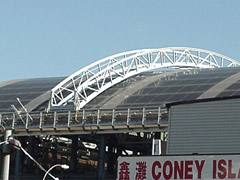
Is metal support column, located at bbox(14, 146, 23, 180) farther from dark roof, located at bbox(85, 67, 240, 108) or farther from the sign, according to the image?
the sign

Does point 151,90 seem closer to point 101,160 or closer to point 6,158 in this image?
point 101,160

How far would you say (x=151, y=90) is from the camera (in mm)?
99062

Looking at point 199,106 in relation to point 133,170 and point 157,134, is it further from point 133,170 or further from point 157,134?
point 157,134

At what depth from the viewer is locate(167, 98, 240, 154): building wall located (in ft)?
205

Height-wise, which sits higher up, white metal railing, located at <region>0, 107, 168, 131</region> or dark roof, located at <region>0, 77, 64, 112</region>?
dark roof, located at <region>0, 77, 64, 112</region>

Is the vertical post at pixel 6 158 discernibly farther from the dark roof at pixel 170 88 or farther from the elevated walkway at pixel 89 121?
the dark roof at pixel 170 88

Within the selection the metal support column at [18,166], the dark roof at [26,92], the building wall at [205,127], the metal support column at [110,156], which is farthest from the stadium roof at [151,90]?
the building wall at [205,127]

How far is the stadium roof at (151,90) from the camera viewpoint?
306 ft

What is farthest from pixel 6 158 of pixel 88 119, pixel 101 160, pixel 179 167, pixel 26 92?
pixel 26 92

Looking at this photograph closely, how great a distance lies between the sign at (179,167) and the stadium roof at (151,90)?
1580 inches

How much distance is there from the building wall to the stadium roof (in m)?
25.2

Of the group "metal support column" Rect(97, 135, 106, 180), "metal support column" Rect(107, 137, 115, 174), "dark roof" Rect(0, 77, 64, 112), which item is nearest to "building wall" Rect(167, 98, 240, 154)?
"metal support column" Rect(97, 135, 106, 180)

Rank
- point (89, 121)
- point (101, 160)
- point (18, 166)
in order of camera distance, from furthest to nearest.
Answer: point (18, 166)
point (101, 160)
point (89, 121)

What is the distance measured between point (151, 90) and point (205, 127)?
35.5 meters
